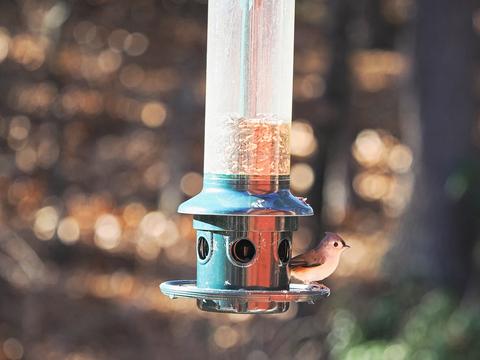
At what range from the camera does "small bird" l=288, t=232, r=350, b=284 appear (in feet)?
14.4

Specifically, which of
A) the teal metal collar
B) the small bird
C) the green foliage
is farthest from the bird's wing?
the green foliage

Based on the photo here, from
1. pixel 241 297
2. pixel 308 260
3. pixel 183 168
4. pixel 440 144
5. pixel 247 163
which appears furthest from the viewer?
pixel 183 168

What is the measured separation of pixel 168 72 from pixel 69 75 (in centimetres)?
92

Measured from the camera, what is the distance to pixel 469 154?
9.68 metres

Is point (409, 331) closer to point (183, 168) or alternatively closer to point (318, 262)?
point (183, 168)

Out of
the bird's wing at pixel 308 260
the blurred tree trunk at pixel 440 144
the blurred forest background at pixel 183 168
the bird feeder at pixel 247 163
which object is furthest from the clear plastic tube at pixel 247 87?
the blurred tree trunk at pixel 440 144

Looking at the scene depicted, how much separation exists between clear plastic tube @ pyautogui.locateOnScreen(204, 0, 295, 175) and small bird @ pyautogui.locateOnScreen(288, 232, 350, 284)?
0.37 metres

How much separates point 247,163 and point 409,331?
5.07 m

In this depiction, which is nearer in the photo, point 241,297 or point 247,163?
point 241,297

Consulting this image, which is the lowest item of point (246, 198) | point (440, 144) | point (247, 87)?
point (440, 144)

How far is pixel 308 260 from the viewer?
175 inches

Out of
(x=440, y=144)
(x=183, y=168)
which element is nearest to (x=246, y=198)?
(x=440, y=144)

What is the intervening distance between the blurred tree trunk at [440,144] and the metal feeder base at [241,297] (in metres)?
5.47

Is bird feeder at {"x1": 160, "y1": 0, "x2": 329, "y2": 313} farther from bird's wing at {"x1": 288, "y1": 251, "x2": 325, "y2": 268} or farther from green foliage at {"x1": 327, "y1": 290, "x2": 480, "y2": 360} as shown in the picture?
green foliage at {"x1": 327, "y1": 290, "x2": 480, "y2": 360}
